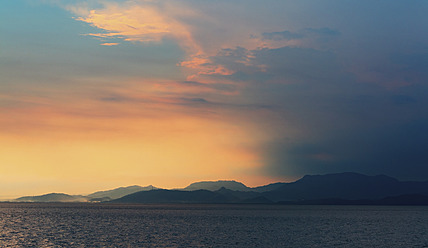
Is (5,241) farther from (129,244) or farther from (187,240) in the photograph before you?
(187,240)

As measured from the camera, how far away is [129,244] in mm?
100500

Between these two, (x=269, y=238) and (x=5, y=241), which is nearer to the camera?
(x=5, y=241)

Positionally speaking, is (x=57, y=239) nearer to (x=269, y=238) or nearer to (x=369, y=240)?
(x=269, y=238)

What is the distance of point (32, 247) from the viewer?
9231 centimetres

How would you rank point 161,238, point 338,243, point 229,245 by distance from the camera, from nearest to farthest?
point 229,245
point 338,243
point 161,238

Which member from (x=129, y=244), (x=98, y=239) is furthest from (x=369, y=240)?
(x=98, y=239)

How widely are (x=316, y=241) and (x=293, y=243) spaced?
28.9 ft

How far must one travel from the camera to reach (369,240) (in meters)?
118

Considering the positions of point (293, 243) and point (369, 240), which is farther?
point (369, 240)

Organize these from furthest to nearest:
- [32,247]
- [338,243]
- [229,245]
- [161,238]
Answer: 1. [161,238]
2. [338,243]
3. [229,245]
4. [32,247]

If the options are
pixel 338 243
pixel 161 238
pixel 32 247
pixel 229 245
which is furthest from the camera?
pixel 161 238

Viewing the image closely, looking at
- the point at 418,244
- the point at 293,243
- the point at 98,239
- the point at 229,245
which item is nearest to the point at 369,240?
the point at 418,244

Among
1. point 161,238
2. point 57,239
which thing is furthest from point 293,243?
point 57,239

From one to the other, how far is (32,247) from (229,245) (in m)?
42.4
